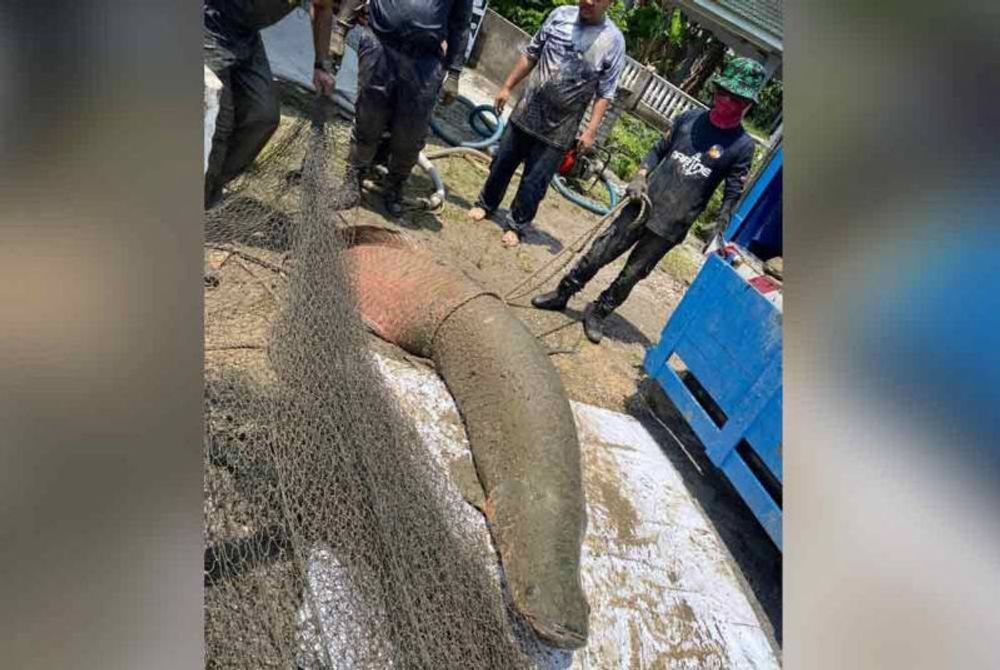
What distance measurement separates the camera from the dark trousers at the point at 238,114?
3.65 m

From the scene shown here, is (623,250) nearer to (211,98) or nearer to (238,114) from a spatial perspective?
(238,114)

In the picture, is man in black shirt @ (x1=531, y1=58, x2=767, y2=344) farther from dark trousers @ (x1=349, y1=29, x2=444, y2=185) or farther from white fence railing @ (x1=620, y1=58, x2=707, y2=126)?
white fence railing @ (x1=620, y1=58, x2=707, y2=126)

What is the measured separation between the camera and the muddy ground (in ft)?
10.4

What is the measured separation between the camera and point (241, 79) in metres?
3.85

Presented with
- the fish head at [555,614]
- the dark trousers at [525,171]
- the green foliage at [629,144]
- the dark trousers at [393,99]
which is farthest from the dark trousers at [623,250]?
the green foliage at [629,144]

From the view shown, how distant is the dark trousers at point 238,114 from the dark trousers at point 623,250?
280 centimetres

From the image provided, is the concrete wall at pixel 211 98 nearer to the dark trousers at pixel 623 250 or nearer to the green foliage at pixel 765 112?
the dark trousers at pixel 623 250

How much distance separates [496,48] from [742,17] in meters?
7.96
